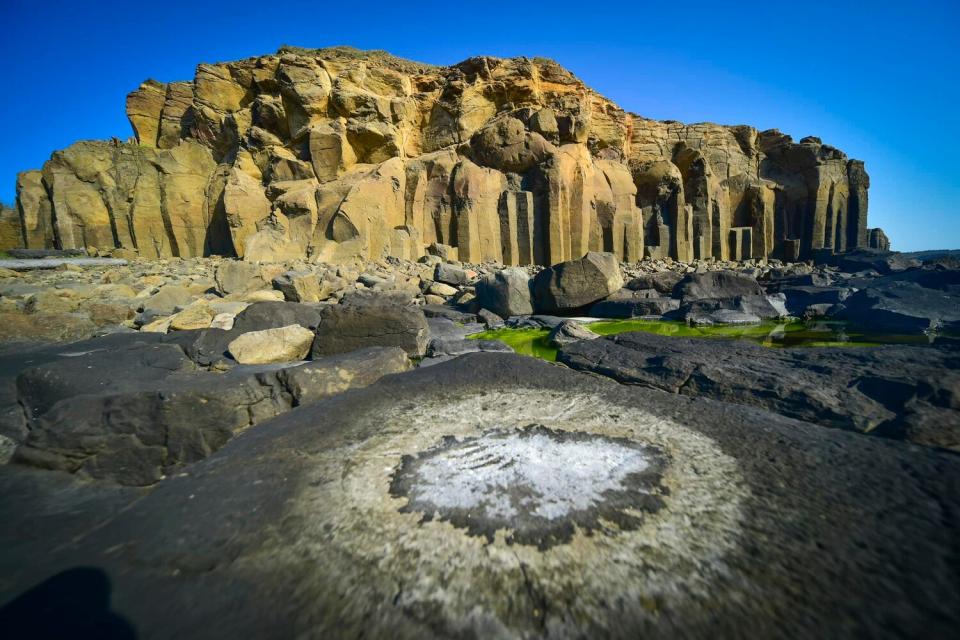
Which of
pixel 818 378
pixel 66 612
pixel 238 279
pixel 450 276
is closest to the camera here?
pixel 66 612

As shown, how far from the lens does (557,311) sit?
9.18 m

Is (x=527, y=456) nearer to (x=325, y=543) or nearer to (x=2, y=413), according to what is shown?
(x=325, y=543)

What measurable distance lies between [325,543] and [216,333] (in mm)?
4678

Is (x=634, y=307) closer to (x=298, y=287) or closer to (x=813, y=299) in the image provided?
(x=813, y=299)

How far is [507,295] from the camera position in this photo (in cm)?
909

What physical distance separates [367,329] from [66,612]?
3.95 metres

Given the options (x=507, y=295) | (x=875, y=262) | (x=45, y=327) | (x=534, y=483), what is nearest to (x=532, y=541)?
(x=534, y=483)

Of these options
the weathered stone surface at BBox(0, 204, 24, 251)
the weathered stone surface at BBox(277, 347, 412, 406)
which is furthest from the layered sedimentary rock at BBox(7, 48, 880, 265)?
the weathered stone surface at BBox(277, 347, 412, 406)

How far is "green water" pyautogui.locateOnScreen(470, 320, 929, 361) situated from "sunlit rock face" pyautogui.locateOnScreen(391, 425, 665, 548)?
3401 millimetres

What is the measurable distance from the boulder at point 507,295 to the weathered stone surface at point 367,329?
157 inches

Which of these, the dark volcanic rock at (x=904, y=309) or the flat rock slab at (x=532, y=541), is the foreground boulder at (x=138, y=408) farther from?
the dark volcanic rock at (x=904, y=309)

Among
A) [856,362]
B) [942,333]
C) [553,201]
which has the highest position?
[553,201]

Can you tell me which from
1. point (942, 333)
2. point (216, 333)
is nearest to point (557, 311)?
point (942, 333)

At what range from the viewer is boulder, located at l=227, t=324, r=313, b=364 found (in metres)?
4.30
